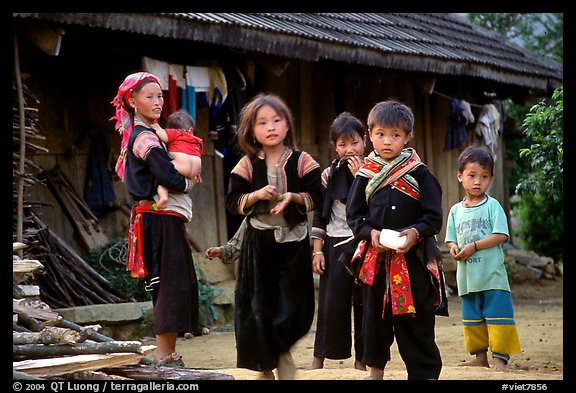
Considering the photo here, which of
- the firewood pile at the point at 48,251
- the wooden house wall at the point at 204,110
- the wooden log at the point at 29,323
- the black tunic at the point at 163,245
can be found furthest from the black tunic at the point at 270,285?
the wooden house wall at the point at 204,110

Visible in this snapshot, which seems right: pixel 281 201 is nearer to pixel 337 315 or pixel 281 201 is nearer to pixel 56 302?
pixel 337 315

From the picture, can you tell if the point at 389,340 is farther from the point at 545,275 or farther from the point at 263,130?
the point at 545,275

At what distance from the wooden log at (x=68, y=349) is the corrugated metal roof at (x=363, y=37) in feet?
10.8

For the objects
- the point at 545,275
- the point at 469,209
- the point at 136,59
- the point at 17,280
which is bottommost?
the point at 545,275

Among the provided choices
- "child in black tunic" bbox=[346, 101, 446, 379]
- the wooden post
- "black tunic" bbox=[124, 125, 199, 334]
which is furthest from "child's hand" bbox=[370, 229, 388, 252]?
the wooden post

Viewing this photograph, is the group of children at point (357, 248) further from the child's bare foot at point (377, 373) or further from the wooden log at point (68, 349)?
the wooden log at point (68, 349)

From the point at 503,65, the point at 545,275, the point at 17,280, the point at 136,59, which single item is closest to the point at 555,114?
the point at 17,280

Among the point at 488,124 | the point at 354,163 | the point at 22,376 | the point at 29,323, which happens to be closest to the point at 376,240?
the point at 354,163

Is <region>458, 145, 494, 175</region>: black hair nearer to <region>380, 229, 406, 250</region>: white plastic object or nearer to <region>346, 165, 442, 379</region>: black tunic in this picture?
<region>346, 165, 442, 379</region>: black tunic

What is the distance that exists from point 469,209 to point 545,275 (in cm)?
928

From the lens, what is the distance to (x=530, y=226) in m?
17.0

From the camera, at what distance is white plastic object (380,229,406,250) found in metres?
4.68

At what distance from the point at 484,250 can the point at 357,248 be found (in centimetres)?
128

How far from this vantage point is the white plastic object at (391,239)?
4.68m
